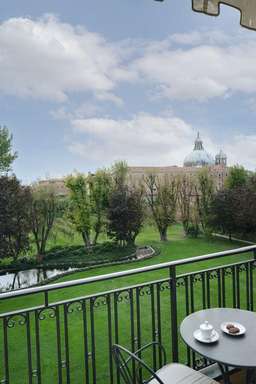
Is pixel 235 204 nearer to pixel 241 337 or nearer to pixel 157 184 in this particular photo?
pixel 157 184

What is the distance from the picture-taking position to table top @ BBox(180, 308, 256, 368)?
1.33 meters

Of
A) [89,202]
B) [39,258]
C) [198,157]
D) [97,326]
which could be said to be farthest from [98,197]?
[198,157]

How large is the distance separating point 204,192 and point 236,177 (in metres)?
1.86

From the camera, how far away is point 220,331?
1.55 meters

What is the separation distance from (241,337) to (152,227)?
15187 mm

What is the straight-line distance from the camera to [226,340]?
1.47m

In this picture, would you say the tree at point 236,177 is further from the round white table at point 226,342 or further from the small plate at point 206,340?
the small plate at point 206,340

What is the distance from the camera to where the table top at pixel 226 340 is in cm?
133

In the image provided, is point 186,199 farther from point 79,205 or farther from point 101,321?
point 101,321

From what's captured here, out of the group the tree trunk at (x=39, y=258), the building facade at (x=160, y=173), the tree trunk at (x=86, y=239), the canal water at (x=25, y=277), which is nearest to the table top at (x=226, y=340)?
the canal water at (x=25, y=277)

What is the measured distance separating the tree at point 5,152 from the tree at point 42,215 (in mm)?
1762

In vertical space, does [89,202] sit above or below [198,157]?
below

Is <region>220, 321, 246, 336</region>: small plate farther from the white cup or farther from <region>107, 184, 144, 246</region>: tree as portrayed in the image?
<region>107, 184, 144, 246</region>: tree

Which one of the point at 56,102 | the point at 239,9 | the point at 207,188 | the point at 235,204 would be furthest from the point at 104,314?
the point at 56,102
